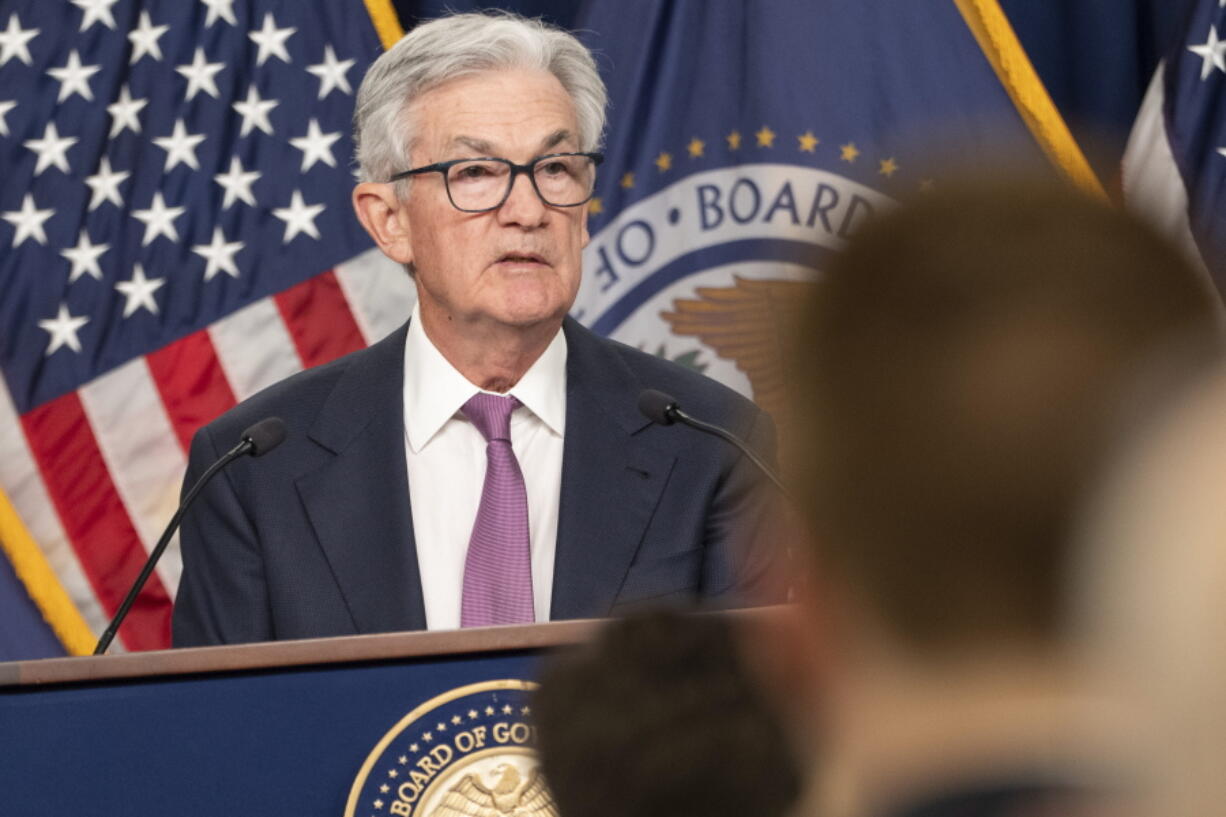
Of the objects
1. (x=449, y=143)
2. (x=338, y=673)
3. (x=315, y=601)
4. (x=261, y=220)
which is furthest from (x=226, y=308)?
(x=338, y=673)

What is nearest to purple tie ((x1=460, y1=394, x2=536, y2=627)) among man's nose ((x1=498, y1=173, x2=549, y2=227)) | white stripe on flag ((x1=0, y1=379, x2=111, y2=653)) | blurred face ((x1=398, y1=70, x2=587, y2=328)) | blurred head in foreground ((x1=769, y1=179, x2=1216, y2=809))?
blurred face ((x1=398, y1=70, x2=587, y2=328))

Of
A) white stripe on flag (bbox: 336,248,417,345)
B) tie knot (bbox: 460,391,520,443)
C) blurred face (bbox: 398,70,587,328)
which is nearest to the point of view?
tie knot (bbox: 460,391,520,443)

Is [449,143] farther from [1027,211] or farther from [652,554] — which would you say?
[1027,211]

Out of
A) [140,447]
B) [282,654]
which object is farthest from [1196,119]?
[282,654]

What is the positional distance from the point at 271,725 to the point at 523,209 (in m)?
1.13

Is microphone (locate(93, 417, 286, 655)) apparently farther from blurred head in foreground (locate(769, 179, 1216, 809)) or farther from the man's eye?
blurred head in foreground (locate(769, 179, 1216, 809))

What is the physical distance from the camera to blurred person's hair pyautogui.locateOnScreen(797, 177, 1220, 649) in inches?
22.4

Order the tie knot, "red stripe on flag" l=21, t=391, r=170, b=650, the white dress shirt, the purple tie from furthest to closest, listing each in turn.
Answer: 1. "red stripe on flag" l=21, t=391, r=170, b=650
2. the tie knot
3. the white dress shirt
4. the purple tie

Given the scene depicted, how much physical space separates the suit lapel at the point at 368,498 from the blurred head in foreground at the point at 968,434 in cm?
164

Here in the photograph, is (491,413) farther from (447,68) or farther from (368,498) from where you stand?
(447,68)

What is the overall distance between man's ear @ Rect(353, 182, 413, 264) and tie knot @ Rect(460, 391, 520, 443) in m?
0.33

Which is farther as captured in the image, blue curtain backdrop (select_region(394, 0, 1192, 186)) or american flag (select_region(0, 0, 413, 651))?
blue curtain backdrop (select_region(394, 0, 1192, 186))

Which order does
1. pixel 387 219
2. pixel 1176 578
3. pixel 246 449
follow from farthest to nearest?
pixel 387 219 → pixel 246 449 → pixel 1176 578

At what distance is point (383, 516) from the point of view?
2.30 metres
